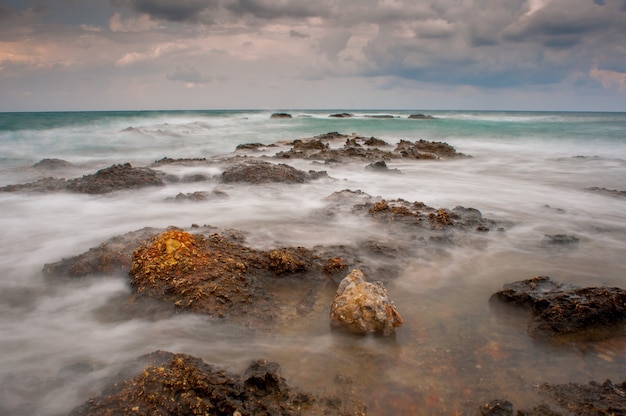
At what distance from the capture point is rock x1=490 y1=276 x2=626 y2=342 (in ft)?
10.3

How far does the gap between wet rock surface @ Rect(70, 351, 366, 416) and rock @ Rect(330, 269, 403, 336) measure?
2.38 feet

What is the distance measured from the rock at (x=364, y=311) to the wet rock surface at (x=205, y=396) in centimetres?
72

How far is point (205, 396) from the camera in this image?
228 cm

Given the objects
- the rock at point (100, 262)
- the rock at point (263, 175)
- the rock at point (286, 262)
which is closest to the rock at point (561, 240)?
the rock at point (286, 262)

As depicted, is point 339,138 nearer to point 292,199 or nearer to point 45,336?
point 292,199

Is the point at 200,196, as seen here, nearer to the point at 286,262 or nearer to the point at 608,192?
the point at 286,262

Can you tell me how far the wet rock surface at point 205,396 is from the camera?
2.19 m

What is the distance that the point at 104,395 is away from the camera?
233 cm

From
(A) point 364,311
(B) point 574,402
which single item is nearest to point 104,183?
(A) point 364,311

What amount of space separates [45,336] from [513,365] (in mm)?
3457

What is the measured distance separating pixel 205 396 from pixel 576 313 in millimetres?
2821

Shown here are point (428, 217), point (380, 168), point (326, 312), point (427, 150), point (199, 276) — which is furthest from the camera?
point (427, 150)

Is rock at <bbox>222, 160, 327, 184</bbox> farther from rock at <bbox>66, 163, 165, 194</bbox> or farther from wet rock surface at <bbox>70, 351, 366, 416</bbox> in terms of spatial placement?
wet rock surface at <bbox>70, 351, 366, 416</bbox>

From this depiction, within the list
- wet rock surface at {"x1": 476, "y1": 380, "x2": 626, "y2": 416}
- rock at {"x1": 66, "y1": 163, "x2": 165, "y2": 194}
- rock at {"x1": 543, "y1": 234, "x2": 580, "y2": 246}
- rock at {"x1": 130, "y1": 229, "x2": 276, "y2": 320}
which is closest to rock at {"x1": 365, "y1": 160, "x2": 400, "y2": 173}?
rock at {"x1": 66, "y1": 163, "x2": 165, "y2": 194}
